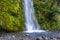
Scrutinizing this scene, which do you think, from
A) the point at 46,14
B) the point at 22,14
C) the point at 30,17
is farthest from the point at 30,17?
the point at 46,14

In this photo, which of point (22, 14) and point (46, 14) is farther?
point (46, 14)

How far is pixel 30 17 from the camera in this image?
45.8 ft

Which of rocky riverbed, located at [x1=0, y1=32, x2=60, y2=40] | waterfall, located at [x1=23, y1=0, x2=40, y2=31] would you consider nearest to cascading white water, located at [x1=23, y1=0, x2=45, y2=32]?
waterfall, located at [x1=23, y1=0, x2=40, y2=31]

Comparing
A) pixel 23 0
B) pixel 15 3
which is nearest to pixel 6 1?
pixel 15 3

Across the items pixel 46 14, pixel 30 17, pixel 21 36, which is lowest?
pixel 21 36

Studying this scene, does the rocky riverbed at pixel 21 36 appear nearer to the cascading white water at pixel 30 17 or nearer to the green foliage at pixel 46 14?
the cascading white water at pixel 30 17

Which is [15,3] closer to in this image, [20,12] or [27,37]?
[20,12]

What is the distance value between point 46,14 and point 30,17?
0.98 metres

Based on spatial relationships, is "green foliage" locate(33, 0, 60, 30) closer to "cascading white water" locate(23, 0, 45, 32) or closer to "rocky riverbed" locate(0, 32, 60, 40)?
"cascading white water" locate(23, 0, 45, 32)

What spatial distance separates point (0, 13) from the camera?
12.2 m

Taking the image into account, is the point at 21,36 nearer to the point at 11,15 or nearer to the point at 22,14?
the point at 11,15

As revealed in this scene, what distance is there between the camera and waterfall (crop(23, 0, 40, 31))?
44.8 feet

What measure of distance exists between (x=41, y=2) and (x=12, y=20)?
97.9 inches

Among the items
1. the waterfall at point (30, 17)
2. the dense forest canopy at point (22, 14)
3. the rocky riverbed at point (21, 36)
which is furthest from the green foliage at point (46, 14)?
the rocky riverbed at point (21, 36)
